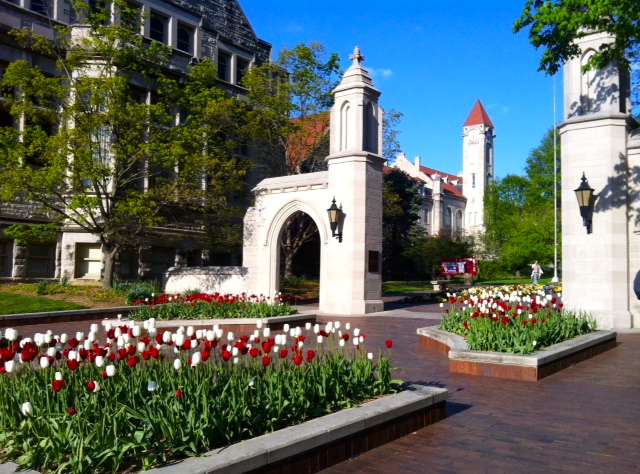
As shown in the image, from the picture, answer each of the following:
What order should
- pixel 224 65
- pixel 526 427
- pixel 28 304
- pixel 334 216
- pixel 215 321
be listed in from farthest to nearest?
pixel 224 65, pixel 334 216, pixel 28 304, pixel 215 321, pixel 526 427

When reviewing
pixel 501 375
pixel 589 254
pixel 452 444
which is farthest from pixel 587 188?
pixel 452 444

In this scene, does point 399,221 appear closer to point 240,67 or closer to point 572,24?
point 240,67

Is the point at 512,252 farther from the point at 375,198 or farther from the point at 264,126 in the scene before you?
the point at 375,198

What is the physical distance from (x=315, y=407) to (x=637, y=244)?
511 inches

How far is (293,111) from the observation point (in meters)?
32.0

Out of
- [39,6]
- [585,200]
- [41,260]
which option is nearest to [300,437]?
[585,200]

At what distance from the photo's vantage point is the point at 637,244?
15445mm

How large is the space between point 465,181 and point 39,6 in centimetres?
8002

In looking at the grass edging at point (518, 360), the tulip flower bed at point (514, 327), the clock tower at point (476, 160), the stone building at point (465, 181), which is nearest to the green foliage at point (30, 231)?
the tulip flower bed at point (514, 327)

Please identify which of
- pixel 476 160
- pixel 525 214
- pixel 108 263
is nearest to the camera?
pixel 108 263

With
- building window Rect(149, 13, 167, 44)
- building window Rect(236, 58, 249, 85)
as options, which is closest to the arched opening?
building window Rect(236, 58, 249, 85)

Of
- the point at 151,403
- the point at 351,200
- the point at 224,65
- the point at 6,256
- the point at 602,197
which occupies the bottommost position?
the point at 151,403

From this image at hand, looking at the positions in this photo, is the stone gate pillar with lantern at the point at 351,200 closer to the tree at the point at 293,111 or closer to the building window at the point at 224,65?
the tree at the point at 293,111

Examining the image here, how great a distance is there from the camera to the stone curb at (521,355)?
900cm
